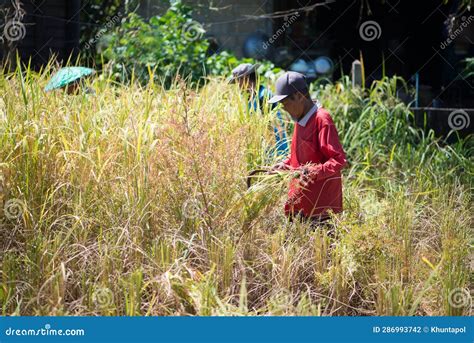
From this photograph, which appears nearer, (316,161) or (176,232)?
(176,232)

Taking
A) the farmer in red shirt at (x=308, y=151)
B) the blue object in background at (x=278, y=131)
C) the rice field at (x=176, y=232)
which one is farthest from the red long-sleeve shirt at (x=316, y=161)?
the blue object in background at (x=278, y=131)

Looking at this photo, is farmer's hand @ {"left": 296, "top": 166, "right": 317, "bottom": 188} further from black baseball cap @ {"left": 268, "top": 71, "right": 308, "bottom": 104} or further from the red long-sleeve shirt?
black baseball cap @ {"left": 268, "top": 71, "right": 308, "bottom": 104}

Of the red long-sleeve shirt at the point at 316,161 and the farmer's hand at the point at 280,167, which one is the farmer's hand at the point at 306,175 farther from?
the farmer's hand at the point at 280,167

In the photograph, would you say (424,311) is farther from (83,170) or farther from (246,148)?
(83,170)

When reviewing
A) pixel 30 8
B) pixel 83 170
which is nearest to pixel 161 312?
pixel 83 170

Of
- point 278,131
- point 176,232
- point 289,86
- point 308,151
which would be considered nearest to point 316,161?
point 308,151

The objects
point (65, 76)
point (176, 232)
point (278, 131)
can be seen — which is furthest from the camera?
point (65, 76)

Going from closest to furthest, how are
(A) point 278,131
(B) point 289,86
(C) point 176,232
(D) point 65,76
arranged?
(C) point 176,232, (B) point 289,86, (A) point 278,131, (D) point 65,76

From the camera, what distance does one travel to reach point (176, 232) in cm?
423

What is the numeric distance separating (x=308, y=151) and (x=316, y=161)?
8 centimetres

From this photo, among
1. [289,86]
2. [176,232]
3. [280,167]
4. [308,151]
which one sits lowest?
[176,232]

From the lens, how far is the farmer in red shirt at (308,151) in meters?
4.47

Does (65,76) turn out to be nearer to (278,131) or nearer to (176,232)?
(278,131)

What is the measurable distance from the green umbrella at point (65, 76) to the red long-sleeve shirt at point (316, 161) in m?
1.84
